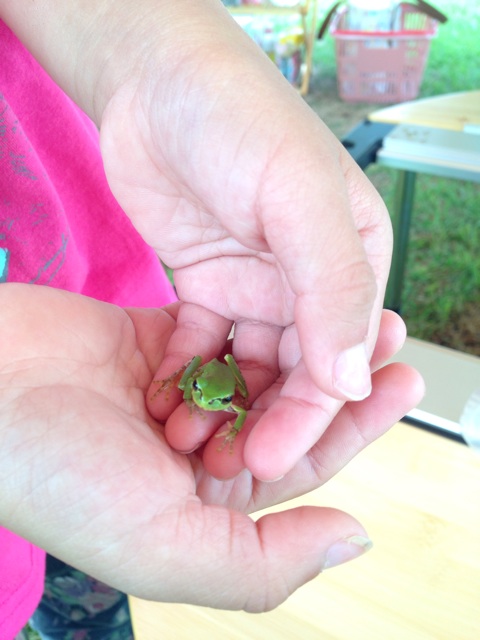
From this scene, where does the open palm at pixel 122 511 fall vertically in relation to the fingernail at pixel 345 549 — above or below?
above

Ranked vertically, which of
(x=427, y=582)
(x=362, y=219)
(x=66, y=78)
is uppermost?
(x=66, y=78)

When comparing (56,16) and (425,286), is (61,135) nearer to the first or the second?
(56,16)

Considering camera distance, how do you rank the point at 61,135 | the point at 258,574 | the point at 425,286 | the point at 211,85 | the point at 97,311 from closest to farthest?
the point at 258,574 → the point at 211,85 → the point at 97,311 → the point at 61,135 → the point at 425,286

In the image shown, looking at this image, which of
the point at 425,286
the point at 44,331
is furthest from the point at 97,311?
the point at 425,286

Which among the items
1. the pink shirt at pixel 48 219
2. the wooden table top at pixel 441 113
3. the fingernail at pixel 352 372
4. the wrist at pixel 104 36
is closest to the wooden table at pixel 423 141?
the wooden table top at pixel 441 113

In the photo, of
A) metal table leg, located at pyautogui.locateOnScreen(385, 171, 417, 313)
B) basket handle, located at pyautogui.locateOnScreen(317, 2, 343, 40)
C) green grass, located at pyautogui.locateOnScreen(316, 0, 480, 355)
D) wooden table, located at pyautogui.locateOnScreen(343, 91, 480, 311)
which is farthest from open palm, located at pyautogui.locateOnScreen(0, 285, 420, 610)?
basket handle, located at pyautogui.locateOnScreen(317, 2, 343, 40)

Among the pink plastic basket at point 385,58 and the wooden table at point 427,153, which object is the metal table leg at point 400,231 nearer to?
the wooden table at point 427,153
